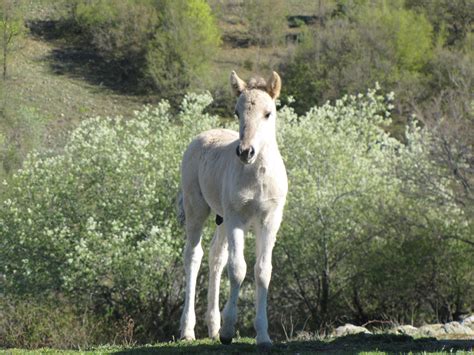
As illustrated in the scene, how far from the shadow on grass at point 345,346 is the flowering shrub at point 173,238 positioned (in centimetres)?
1363

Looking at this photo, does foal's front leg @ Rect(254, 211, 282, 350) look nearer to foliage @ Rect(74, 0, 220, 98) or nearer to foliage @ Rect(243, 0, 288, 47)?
foliage @ Rect(74, 0, 220, 98)

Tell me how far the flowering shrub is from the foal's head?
46.7 feet

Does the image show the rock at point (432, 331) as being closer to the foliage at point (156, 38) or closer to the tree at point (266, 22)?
the foliage at point (156, 38)

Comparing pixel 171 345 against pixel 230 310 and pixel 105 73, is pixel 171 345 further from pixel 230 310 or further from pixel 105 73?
pixel 105 73

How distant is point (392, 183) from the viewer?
27.6 meters

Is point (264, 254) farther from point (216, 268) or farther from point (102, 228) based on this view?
point (102, 228)

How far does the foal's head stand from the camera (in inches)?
347

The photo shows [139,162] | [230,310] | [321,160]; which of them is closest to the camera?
[230,310]

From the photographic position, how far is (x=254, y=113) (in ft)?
30.0

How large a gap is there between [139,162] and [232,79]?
1715 centimetres

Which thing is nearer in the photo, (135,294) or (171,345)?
(171,345)

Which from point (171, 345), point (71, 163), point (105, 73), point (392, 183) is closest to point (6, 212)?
point (71, 163)

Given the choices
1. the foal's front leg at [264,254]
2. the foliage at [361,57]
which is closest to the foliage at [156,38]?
the foliage at [361,57]

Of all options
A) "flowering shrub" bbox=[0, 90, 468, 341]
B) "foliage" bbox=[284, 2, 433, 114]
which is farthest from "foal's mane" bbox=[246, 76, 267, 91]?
"foliage" bbox=[284, 2, 433, 114]
